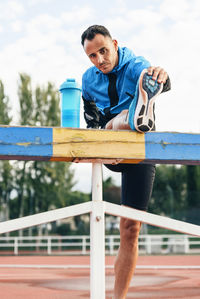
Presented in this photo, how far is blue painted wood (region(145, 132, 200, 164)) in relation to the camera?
1.68m

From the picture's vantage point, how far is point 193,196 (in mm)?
29250

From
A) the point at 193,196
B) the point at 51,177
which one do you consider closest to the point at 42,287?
the point at 51,177

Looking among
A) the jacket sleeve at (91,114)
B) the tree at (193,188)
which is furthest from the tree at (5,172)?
the jacket sleeve at (91,114)

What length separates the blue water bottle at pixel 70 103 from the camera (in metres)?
2.31

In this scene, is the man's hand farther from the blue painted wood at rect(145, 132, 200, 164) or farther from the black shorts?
the black shorts

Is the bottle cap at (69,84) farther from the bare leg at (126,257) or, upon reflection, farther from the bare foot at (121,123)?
the bare leg at (126,257)

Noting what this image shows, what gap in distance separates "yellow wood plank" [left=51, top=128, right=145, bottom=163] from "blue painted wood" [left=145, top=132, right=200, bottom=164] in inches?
1.9

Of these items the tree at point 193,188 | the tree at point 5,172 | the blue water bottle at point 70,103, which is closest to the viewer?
the blue water bottle at point 70,103

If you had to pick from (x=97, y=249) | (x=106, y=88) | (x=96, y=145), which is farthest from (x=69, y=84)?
(x=97, y=249)

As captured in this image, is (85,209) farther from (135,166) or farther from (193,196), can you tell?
(193,196)

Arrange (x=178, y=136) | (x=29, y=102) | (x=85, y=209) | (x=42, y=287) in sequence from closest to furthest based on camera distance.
Answer: (x=85, y=209) < (x=178, y=136) < (x=42, y=287) < (x=29, y=102)

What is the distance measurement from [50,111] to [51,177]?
11.4 feet

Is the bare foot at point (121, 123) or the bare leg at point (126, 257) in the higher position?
the bare foot at point (121, 123)

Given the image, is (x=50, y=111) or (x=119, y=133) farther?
(x=50, y=111)
